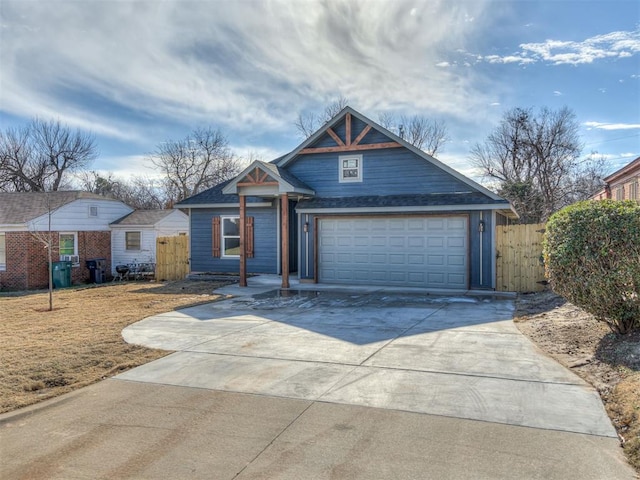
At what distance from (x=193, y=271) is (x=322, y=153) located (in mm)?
7004

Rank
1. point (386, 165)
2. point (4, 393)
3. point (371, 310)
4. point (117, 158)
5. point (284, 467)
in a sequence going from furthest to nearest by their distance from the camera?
point (117, 158)
point (386, 165)
point (371, 310)
point (4, 393)
point (284, 467)

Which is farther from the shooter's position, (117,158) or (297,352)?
(117,158)

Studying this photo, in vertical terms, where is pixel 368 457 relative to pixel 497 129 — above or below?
below

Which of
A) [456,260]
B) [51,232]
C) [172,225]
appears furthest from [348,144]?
[51,232]

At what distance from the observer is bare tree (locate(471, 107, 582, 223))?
29.8 metres

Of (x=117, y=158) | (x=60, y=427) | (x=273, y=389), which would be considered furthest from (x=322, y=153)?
(x=117, y=158)

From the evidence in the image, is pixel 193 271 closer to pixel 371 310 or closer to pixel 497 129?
pixel 371 310

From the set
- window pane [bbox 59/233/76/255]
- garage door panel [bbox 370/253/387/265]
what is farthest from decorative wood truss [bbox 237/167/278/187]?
window pane [bbox 59/233/76/255]

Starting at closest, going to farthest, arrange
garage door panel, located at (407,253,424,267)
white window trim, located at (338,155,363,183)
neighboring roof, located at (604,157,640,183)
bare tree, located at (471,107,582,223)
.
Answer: garage door panel, located at (407,253,424,267) → white window trim, located at (338,155,363,183) → neighboring roof, located at (604,157,640,183) → bare tree, located at (471,107,582,223)

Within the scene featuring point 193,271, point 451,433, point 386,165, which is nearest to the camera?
point 451,433

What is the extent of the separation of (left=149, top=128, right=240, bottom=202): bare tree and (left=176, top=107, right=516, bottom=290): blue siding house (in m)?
22.1

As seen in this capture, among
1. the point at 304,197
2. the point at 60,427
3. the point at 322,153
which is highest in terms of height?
the point at 322,153

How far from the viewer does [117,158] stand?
36.3m

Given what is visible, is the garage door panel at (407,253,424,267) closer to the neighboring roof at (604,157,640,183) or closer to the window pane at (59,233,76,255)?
the neighboring roof at (604,157,640,183)
